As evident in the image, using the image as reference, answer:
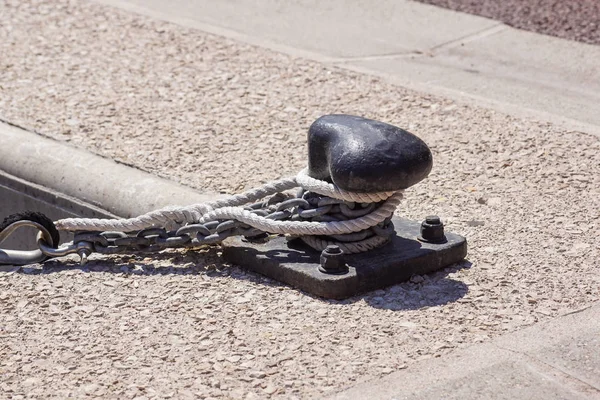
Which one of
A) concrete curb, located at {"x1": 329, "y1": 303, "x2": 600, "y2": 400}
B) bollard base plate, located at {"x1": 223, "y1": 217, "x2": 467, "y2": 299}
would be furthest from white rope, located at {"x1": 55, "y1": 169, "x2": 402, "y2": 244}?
concrete curb, located at {"x1": 329, "y1": 303, "x2": 600, "y2": 400}

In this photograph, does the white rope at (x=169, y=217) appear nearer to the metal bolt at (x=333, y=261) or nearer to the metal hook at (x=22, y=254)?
the metal hook at (x=22, y=254)

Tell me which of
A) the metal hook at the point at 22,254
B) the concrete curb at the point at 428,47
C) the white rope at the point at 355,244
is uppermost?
the concrete curb at the point at 428,47

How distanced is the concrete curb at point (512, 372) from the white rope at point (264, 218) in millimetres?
699

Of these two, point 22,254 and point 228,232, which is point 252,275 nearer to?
point 228,232

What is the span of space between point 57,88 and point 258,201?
255cm

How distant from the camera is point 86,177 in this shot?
537 centimetres

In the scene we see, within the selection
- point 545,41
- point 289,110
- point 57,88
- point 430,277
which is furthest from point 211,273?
point 545,41

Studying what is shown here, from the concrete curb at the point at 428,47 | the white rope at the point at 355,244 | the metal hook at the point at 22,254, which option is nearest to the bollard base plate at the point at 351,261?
the white rope at the point at 355,244

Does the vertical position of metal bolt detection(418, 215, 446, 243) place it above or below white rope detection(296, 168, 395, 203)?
below

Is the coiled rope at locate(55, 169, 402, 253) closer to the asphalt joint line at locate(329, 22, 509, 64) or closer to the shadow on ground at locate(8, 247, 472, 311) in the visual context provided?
the shadow on ground at locate(8, 247, 472, 311)

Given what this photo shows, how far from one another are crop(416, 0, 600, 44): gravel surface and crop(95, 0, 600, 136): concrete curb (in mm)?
130

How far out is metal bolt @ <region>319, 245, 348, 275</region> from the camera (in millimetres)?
3895

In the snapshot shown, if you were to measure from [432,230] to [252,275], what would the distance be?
696mm

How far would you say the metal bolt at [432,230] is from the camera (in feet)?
13.6
